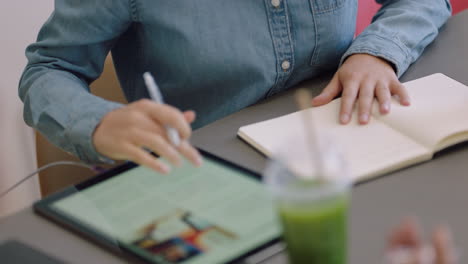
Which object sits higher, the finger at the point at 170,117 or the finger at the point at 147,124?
the finger at the point at 170,117

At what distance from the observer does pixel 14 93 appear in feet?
4.91

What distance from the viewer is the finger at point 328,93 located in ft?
3.04

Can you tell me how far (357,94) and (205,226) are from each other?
→ 0.39m

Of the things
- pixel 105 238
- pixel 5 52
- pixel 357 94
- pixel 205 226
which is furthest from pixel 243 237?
pixel 5 52

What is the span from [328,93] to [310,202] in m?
0.53

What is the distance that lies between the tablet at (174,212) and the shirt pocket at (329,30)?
0.41 metres

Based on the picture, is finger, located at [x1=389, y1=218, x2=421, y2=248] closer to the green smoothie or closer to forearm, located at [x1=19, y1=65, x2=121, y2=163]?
the green smoothie

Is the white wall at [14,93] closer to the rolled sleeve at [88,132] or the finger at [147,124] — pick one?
the rolled sleeve at [88,132]

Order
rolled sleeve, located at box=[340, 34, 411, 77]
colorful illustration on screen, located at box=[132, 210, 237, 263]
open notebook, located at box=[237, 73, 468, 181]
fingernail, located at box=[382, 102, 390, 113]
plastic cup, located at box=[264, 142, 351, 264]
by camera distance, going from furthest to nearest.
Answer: rolled sleeve, located at box=[340, 34, 411, 77] → fingernail, located at box=[382, 102, 390, 113] → open notebook, located at box=[237, 73, 468, 181] → colorful illustration on screen, located at box=[132, 210, 237, 263] → plastic cup, located at box=[264, 142, 351, 264]

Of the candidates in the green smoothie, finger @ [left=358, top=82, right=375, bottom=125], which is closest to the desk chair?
finger @ [left=358, top=82, right=375, bottom=125]

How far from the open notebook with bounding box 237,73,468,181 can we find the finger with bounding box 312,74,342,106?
0.04 feet

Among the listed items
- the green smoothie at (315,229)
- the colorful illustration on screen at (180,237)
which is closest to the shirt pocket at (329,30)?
the colorful illustration on screen at (180,237)

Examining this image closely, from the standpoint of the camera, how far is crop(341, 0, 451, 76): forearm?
1.02m

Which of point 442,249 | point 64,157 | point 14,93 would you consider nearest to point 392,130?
point 442,249
